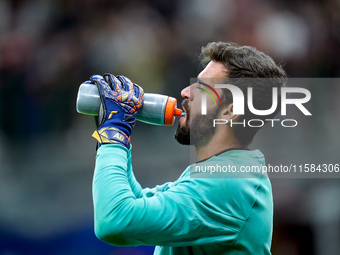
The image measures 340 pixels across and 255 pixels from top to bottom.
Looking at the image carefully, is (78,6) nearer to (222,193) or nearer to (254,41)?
(254,41)

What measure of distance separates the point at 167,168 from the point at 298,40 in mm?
2091

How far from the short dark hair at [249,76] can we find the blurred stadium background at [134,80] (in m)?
2.21

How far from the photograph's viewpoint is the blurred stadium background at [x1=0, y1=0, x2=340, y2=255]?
412 centimetres

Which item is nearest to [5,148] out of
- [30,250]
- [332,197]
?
[30,250]

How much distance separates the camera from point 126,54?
4.88 m

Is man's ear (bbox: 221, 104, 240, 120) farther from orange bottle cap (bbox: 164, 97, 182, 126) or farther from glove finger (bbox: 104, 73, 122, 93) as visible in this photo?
glove finger (bbox: 104, 73, 122, 93)

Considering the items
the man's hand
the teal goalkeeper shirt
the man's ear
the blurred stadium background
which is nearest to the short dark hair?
the man's ear

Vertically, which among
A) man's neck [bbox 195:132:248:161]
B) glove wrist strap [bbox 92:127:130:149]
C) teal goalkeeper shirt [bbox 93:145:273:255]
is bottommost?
teal goalkeeper shirt [bbox 93:145:273:255]

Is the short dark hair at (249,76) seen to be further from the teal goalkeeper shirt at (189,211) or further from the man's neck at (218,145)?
the teal goalkeeper shirt at (189,211)

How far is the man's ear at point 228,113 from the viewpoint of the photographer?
6.92ft

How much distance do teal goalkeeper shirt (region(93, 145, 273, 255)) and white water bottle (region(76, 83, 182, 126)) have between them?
26 centimetres

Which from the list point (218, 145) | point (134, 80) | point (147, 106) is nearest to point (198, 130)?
point (218, 145)

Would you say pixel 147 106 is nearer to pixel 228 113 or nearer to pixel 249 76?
pixel 228 113

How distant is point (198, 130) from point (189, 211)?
49 centimetres
